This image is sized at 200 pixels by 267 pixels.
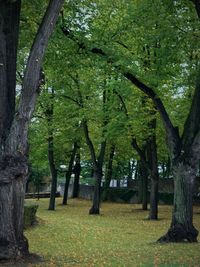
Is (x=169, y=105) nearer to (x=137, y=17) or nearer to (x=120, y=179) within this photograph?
(x=137, y=17)

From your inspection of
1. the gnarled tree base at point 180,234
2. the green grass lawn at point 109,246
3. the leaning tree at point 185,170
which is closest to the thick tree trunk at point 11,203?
the green grass lawn at point 109,246

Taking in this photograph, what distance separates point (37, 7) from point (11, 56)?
1.98 m

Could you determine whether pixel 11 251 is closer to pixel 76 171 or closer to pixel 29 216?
pixel 29 216

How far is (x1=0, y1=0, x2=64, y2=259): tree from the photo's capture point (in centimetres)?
887

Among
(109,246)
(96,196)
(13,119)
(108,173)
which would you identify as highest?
(108,173)

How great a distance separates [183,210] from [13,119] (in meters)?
6.52

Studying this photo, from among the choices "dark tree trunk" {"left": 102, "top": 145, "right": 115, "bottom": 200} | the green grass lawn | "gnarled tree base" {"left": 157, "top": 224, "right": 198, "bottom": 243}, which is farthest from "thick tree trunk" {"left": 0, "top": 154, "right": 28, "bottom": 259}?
"dark tree trunk" {"left": 102, "top": 145, "right": 115, "bottom": 200}

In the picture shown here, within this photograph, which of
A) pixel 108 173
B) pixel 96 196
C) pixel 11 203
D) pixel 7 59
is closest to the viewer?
pixel 11 203

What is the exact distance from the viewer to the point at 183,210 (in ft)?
44.1

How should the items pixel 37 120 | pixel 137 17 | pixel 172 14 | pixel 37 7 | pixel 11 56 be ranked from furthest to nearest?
pixel 37 120
pixel 137 17
pixel 172 14
pixel 37 7
pixel 11 56

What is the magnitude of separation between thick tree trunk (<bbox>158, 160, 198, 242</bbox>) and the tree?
18.4 feet

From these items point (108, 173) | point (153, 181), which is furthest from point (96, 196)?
point (108, 173)

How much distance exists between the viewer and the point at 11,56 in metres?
9.60

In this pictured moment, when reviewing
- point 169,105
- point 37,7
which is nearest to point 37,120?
point 169,105
